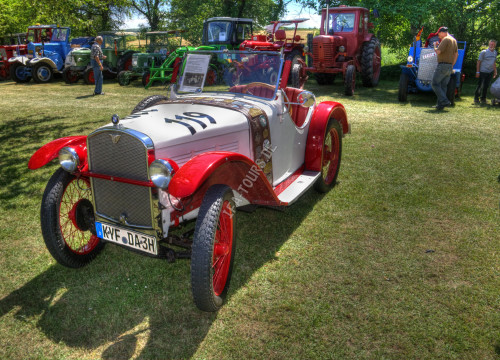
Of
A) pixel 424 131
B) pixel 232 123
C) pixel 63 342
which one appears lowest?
pixel 63 342

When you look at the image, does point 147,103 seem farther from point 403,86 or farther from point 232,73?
point 403,86

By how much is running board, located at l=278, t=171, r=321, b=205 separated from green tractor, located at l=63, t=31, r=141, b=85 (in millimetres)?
13465

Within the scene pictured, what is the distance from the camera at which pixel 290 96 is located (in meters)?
4.49

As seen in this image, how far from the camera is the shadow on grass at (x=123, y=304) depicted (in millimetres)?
2562

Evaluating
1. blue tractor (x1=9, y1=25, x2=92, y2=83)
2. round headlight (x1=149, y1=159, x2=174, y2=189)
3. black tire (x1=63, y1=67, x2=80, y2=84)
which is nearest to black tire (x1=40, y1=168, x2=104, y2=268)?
round headlight (x1=149, y1=159, x2=174, y2=189)

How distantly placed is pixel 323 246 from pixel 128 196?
6.03 ft

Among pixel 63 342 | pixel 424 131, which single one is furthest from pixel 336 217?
pixel 424 131

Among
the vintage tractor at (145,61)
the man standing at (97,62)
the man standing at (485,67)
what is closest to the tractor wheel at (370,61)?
the man standing at (485,67)

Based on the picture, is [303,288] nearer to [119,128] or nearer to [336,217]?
[336,217]

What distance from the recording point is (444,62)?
29.5ft

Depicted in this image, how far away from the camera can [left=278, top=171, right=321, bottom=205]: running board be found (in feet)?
12.0

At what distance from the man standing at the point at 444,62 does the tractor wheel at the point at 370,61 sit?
3154mm

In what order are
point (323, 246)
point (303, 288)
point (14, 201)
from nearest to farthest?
point (303, 288) → point (323, 246) → point (14, 201)

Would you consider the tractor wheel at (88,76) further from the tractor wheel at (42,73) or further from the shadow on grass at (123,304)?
the shadow on grass at (123,304)
